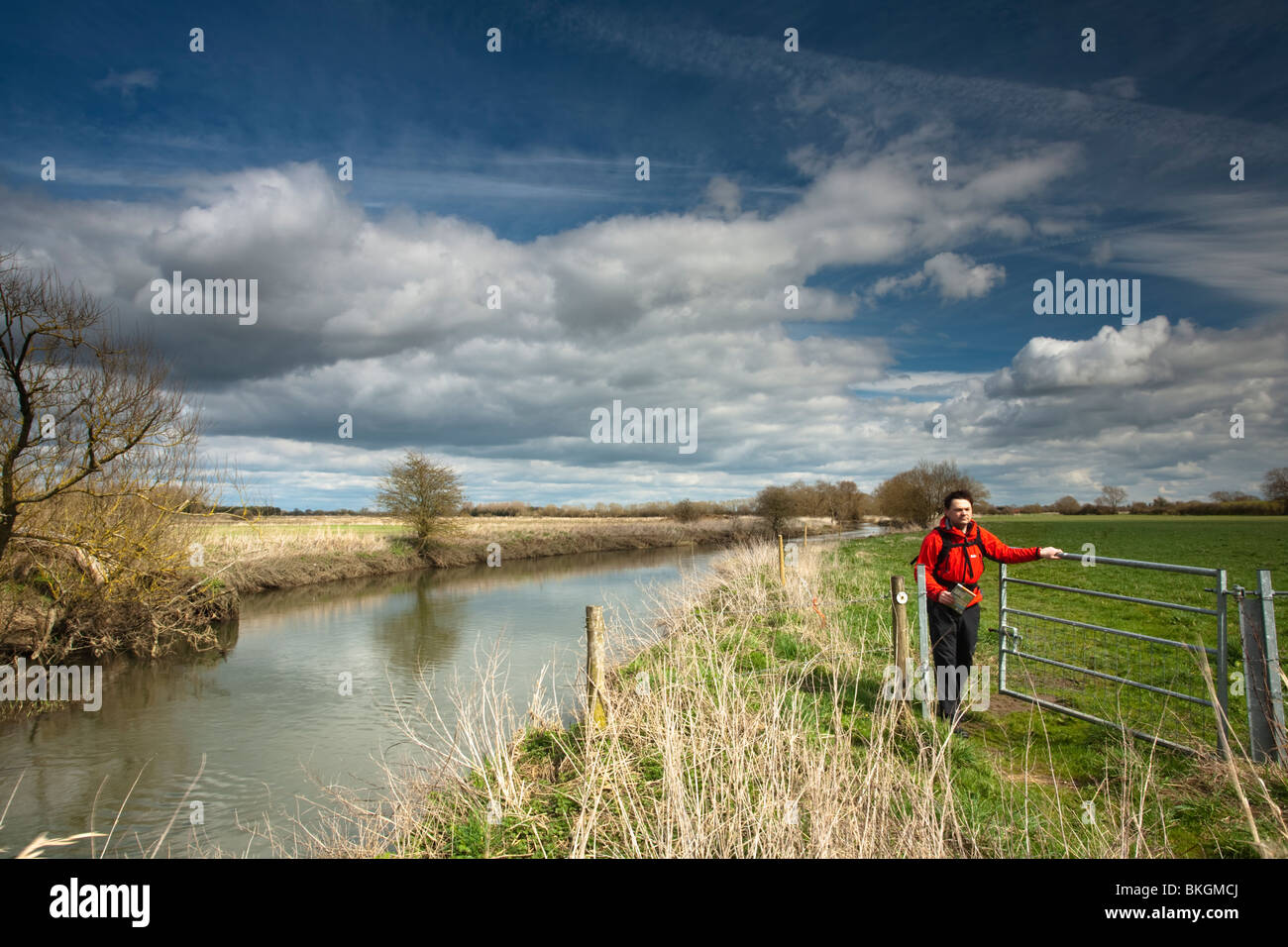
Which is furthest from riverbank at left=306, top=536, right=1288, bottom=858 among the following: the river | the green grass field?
the river

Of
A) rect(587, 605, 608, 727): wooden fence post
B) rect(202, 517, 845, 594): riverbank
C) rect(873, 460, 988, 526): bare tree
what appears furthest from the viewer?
rect(873, 460, 988, 526): bare tree

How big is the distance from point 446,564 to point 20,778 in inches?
1026

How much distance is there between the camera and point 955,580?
5.88 meters

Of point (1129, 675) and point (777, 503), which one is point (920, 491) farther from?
point (1129, 675)

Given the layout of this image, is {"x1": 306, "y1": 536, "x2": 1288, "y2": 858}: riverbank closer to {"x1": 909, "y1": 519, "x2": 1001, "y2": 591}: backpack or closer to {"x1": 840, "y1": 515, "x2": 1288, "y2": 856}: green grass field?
{"x1": 840, "y1": 515, "x2": 1288, "y2": 856}: green grass field

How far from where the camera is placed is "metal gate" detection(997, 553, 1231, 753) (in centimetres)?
521

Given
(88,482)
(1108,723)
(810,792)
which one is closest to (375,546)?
(88,482)

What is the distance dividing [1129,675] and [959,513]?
3661mm

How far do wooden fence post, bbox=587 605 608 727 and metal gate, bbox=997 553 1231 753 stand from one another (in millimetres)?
3739

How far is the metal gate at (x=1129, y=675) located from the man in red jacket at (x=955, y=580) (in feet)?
1.95

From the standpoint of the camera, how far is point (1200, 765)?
473 centimetres
